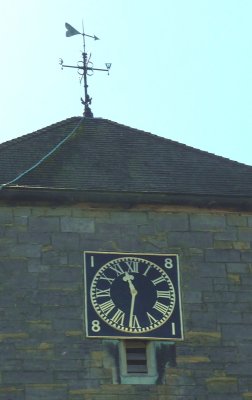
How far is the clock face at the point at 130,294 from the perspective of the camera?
17.9m

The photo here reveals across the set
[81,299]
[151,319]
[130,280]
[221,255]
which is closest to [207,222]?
[221,255]

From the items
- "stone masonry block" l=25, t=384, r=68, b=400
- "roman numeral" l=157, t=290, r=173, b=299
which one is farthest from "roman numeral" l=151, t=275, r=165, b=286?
"stone masonry block" l=25, t=384, r=68, b=400

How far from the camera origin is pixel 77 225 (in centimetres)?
1847

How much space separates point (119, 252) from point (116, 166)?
1621 mm

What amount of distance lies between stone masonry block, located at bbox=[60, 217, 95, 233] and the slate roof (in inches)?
13.7

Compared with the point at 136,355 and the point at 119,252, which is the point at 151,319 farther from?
the point at 119,252

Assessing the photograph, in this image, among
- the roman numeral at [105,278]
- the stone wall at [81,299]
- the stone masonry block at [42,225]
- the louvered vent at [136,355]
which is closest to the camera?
the stone wall at [81,299]

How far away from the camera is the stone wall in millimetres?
17500

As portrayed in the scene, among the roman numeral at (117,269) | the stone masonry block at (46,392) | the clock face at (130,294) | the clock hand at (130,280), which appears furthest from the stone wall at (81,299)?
the clock hand at (130,280)

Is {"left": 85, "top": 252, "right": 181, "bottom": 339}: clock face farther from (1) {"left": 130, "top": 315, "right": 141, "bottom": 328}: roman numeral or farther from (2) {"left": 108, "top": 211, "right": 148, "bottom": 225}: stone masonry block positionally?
(2) {"left": 108, "top": 211, "right": 148, "bottom": 225}: stone masonry block

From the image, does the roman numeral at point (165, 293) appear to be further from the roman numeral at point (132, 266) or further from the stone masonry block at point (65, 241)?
the stone masonry block at point (65, 241)

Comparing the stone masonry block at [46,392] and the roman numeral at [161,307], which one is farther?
the roman numeral at [161,307]

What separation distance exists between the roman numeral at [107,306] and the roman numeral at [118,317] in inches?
3.3

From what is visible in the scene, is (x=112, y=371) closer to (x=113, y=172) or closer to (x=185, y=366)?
(x=185, y=366)
